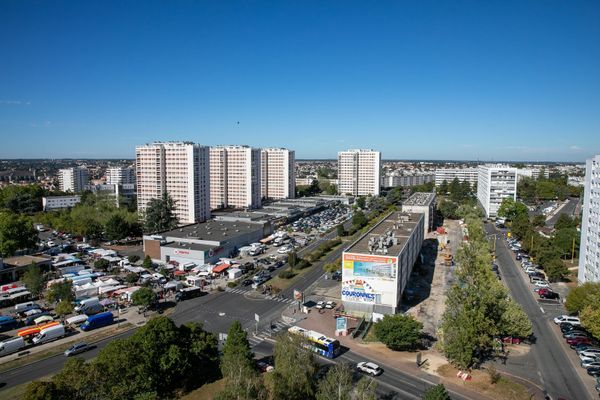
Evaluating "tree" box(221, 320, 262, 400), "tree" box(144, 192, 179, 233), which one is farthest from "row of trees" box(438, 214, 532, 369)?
"tree" box(144, 192, 179, 233)

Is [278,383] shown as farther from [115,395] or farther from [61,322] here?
[61,322]

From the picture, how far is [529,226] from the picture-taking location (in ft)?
167

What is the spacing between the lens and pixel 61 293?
2944 cm

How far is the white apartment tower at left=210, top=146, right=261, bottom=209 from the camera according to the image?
251 feet

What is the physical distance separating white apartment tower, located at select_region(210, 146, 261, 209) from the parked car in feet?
175

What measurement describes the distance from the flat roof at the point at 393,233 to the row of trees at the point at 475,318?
5538 mm

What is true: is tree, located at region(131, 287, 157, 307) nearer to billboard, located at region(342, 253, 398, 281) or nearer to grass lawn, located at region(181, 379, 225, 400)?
grass lawn, located at region(181, 379, 225, 400)

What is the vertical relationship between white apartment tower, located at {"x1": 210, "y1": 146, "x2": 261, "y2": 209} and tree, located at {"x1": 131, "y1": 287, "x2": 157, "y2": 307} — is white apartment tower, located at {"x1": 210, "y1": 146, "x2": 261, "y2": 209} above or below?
above

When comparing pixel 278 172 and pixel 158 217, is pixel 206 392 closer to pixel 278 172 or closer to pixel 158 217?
pixel 158 217

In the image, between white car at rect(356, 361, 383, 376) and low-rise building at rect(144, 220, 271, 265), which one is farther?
low-rise building at rect(144, 220, 271, 265)

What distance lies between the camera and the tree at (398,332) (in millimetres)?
22609

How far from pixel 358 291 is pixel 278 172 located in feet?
217

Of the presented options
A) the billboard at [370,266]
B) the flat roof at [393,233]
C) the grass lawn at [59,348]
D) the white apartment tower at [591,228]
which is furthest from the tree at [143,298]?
the white apartment tower at [591,228]

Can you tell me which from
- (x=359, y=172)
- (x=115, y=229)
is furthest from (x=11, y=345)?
(x=359, y=172)
